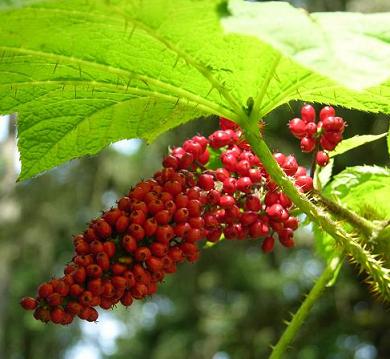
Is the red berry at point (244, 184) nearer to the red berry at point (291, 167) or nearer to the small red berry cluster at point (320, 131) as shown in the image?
the red berry at point (291, 167)

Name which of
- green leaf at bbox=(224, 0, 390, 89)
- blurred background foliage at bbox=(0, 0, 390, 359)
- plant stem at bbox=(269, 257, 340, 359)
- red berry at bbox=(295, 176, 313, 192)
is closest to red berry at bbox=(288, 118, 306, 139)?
red berry at bbox=(295, 176, 313, 192)

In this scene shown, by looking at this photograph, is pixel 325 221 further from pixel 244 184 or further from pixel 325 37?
pixel 325 37

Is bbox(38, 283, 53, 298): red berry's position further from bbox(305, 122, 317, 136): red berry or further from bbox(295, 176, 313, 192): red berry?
bbox(305, 122, 317, 136): red berry

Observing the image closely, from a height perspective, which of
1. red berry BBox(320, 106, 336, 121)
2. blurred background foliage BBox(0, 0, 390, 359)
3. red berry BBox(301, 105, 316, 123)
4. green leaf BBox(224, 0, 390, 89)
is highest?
green leaf BBox(224, 0, 390, 89)

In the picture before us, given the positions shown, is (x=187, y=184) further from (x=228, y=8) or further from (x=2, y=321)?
(x=2, y=321)

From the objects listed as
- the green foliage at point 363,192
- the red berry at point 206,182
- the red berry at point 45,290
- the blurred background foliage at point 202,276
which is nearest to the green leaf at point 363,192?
the green foliage at point 363,192

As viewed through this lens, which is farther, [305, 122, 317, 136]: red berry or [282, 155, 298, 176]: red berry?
[305, 122, 317, 136]: red berry
